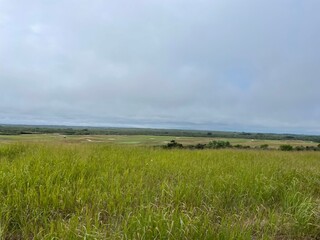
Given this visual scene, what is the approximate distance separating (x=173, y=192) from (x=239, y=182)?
1646 mm

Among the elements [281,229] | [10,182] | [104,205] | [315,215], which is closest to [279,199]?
[315,215]

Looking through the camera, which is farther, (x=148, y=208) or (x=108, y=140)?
(x=108, y=140)

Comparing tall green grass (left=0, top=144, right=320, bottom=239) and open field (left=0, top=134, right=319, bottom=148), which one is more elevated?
tall green grass (left=0, top=144, right=320, bottom=239)

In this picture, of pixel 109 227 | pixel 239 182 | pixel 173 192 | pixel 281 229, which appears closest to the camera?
pixel 109 227

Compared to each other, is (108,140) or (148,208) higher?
(148,208)

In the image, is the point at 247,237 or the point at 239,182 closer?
the point at 247,237

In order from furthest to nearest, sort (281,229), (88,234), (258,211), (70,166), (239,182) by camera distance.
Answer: (70,166) → (239,182) → (258,211) → (281,229) → (88,234)

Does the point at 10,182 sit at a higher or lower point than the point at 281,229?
higher

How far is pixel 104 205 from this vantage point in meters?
3.76

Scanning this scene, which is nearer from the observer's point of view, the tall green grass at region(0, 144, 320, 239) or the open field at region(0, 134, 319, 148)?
the tall green grass at region(0, 144, 320, 239)

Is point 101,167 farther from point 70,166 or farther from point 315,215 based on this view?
point 315,215

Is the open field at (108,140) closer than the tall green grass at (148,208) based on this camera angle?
No

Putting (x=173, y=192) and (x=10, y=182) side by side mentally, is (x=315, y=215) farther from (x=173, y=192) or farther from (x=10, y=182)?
(x=10, y=182)

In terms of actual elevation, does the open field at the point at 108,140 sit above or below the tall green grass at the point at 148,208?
below
